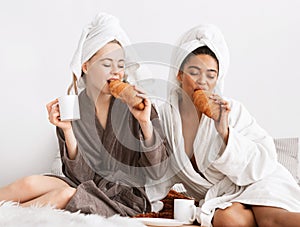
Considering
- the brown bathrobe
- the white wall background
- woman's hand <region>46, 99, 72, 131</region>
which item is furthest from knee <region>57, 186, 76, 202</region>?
the white wall background

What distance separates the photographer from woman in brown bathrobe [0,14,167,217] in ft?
6.27

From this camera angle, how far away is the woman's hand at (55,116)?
194 cm

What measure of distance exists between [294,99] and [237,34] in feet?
1.32

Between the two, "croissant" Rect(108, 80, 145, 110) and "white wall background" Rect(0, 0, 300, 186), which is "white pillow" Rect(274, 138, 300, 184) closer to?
"white wall background" Rect(0, 0, 300, 186)

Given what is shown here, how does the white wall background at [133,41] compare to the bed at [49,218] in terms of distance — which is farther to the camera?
the white wall background at [133,41]

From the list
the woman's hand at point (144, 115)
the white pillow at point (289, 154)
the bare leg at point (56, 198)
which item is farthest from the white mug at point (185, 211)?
the white pillow at point (289, 154)

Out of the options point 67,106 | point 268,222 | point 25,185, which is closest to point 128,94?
point 67,106

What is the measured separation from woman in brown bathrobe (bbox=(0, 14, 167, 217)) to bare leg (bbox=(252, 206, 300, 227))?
1.12 ft

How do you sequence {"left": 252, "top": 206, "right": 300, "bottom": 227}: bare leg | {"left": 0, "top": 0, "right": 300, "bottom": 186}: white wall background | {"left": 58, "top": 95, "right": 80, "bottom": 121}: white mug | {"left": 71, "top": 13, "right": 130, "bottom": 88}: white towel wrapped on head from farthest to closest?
1. {"left": 0, "top": 0, "right": 300, "bottom": 186}: white wall background
2. {"left": 71, "top": 13, "right": 130, "bottom": 88}: white towel wrapped on head
3. {"left": 58, "top": 95, "right": 80, "bottom": 121}: white mug
4. {"left": 252, "top": 206, "right": 300, "bottom": 227}: bare leg

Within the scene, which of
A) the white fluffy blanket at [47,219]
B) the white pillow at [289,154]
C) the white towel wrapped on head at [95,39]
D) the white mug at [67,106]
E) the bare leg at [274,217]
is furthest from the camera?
the white pillow at [289,154]

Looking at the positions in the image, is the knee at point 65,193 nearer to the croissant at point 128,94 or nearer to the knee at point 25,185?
the knee at point 25,185

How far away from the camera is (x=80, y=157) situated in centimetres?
200

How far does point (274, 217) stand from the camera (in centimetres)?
183

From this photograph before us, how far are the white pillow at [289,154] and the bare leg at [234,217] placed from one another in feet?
2.00
